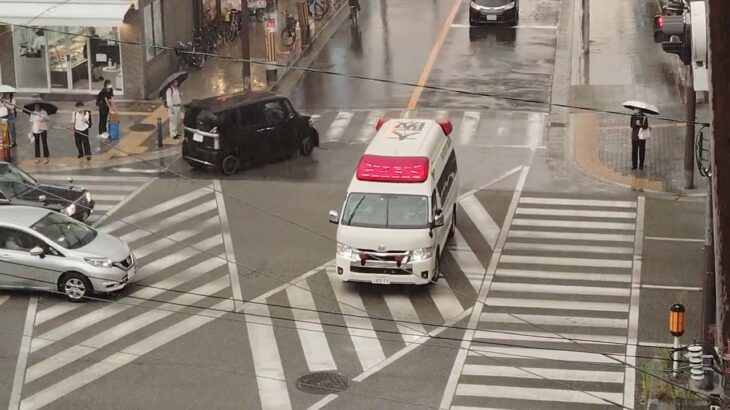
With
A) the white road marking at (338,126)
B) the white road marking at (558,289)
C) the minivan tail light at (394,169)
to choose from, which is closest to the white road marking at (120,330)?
the minivan tail light at (394,169)


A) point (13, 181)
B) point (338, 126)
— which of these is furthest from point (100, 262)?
point (338, 126)

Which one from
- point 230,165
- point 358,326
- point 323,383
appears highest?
point 230,165

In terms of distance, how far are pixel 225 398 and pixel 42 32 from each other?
2213 centimetres

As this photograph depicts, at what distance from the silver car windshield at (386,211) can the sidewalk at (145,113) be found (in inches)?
401

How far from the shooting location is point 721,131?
1249 cm

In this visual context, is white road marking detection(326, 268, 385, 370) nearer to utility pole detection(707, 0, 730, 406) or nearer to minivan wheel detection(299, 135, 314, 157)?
minivan wheel detection(299, 135, 314, 157)

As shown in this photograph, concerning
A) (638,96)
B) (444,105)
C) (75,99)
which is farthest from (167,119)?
(638,96)

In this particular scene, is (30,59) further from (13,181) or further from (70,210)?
(70,210)

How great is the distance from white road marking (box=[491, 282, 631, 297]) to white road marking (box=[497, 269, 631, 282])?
44cm

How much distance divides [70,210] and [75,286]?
397cm

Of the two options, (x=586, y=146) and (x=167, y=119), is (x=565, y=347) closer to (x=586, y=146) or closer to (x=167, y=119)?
(x=586, y=146)

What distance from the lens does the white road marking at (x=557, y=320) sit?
23719 mm

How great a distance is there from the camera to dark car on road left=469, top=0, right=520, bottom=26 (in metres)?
47.9

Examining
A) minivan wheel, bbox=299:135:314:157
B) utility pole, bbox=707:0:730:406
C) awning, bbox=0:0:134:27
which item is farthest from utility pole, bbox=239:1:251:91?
utility pole, bbox=707:0:730:406
